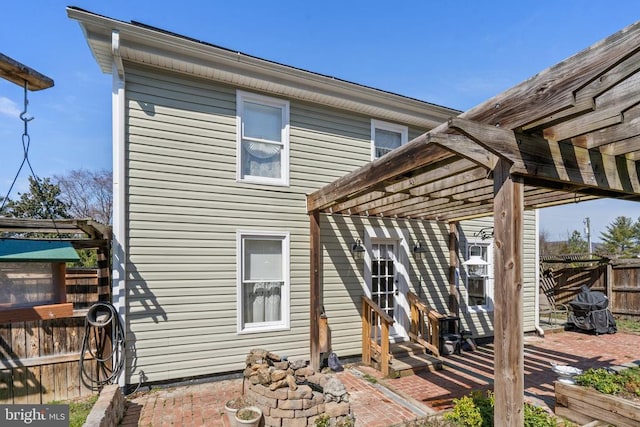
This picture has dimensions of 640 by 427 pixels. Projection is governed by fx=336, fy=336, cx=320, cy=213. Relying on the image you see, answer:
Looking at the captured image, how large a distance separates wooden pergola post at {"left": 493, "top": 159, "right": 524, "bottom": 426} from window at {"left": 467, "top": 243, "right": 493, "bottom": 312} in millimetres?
5601

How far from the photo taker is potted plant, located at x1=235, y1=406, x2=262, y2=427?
3.49 meters

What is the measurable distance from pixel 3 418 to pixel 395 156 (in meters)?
4.80

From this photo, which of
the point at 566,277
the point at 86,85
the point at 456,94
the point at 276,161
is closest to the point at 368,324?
the point at 276,161

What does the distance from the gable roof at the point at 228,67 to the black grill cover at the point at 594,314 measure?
21.3 ft

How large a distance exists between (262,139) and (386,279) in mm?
3641

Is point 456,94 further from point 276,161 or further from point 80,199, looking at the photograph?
point 80,199

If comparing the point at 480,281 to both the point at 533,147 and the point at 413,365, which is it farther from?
the point at 533,147

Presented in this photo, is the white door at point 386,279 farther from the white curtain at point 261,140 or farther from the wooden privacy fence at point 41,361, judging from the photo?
the wooden privacy fence at point 41,361

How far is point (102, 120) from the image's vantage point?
63.1 feet

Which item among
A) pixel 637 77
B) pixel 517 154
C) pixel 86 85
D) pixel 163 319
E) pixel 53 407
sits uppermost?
pixel 86 85

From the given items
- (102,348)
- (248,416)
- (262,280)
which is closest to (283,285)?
(262,280)

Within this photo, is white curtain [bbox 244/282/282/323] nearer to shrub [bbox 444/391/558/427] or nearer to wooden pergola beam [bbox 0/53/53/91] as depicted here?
shrub [bbox 444/391/558/427]

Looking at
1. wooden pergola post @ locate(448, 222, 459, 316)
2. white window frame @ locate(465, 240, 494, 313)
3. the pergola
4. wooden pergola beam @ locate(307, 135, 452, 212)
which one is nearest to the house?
wooden pergola post @ locate(448, 222, 459, 316)

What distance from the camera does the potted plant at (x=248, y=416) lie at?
11.5ft
